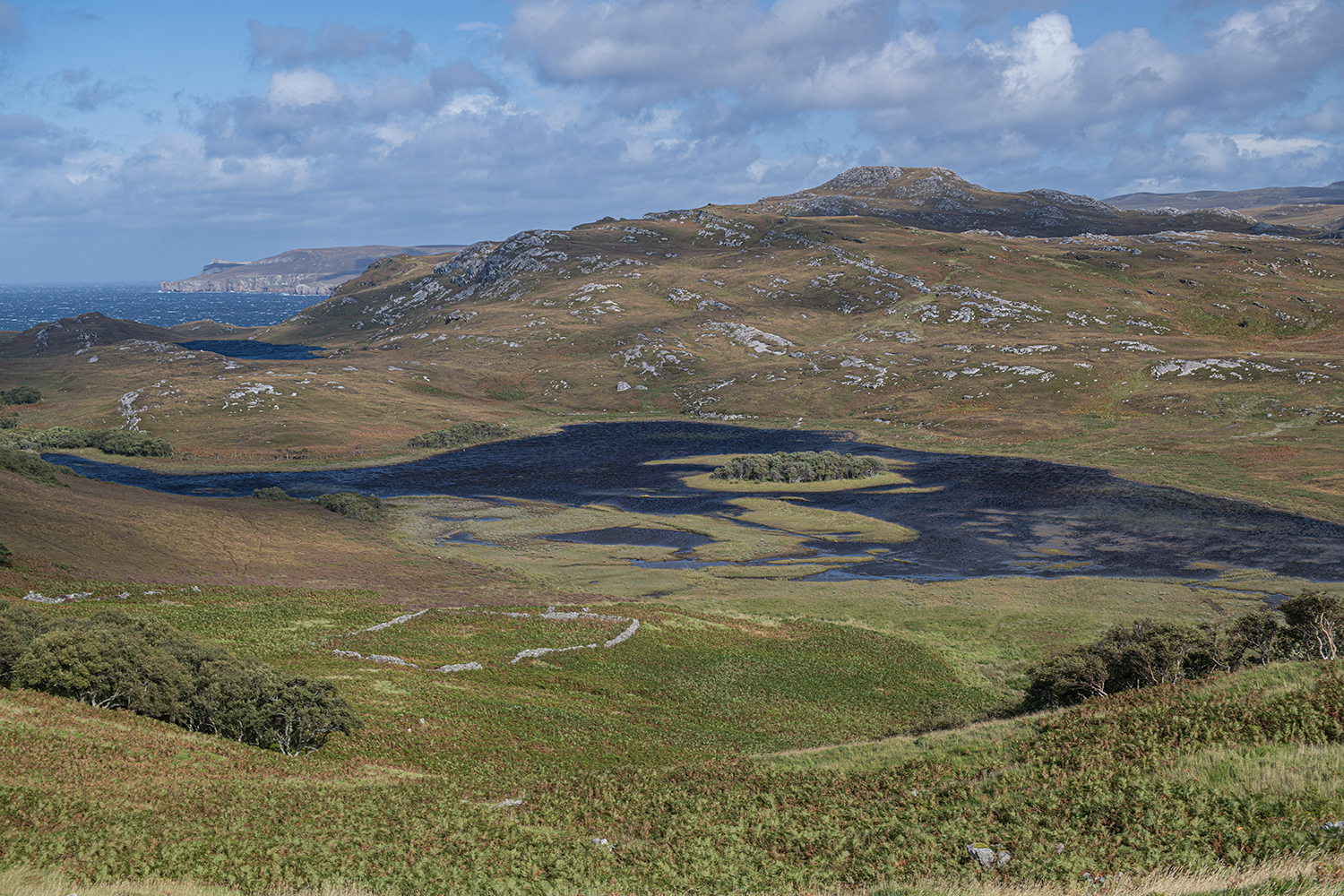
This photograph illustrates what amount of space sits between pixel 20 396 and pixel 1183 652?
232 metres

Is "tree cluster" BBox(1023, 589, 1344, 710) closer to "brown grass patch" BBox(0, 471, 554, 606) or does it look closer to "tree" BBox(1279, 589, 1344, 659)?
"tree" BBox(1279, 589, 1344, 659)

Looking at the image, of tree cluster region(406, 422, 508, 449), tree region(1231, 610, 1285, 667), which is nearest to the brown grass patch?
tree region(1231, 610, 1285, 667)

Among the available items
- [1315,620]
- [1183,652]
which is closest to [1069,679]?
[1183,652]

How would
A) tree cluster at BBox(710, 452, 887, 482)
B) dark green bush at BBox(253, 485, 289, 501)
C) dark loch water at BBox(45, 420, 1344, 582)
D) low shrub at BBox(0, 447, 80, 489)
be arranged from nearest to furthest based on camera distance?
dark loch water at BBox(45, 420, 1344, 582), low shrub at BBox(0, 447, 80, 489), dark green bush at BBox(253, 485, 289, 501), tree cluster at BBox(710, 452, 887, 482)

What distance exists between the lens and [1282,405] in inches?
5925

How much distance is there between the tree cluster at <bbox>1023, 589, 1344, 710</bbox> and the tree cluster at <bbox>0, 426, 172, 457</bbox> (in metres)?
153

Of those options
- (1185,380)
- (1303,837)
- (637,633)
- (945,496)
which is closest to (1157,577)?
(945,496)

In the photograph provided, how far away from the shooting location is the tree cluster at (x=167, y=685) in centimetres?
3228

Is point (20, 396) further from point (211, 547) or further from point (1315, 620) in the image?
point (1315, 620)

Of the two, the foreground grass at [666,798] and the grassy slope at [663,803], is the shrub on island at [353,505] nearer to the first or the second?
the foreground grass at [666,798]

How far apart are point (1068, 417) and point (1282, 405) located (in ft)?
118

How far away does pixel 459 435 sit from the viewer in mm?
167125

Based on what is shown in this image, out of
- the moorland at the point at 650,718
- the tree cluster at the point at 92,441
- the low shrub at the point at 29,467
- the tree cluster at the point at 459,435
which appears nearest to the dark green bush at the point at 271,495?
the moorland at the point at 650,718

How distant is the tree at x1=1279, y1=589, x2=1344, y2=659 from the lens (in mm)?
38781
